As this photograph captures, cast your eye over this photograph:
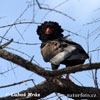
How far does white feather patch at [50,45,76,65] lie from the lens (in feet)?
17.2

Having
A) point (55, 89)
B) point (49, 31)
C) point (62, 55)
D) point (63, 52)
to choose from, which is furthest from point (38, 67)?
point (49, 31)

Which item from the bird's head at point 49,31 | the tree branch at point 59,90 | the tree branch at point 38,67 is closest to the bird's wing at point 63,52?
the tree branch at point 59,90

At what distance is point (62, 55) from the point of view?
5.35 metres

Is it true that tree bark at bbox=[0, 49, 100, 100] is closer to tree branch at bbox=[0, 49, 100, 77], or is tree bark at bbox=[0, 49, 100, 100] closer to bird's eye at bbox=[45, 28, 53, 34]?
tree branch at bbox=[0, 49, 100, 77]

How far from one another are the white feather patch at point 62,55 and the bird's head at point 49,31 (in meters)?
1.84

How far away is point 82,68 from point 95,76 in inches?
19.7

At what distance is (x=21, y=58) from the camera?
3.47 m

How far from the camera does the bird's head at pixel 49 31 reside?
733 cm

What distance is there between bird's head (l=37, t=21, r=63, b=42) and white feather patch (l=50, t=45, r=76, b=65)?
72.3 inches

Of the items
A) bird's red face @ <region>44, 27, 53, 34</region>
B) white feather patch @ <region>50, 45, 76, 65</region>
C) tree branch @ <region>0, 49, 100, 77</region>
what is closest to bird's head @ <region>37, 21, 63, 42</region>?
bird's red face @ <region>44, 27, 53, 34</region>

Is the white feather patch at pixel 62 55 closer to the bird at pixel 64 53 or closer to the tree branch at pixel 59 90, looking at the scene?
the bird at pixel 64 53

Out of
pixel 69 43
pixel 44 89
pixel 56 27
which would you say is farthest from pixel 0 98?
pixel 56 27

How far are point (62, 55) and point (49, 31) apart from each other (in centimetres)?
209

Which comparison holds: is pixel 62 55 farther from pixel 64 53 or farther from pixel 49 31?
pixel 49 31
